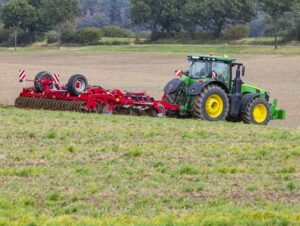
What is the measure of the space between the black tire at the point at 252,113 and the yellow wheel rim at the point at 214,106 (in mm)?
857

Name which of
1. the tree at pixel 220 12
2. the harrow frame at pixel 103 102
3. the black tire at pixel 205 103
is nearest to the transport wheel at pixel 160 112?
the harrow frame at pixel 103 102

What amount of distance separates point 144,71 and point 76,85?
2782 centimetres

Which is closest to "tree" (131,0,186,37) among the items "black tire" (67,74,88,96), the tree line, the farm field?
the tree line

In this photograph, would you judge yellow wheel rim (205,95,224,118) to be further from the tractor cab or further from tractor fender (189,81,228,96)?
the tractor cab

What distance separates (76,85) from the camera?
982 inches

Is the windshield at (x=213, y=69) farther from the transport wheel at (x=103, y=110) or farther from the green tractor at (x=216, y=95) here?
the transport wheel at (x=103, y=110)

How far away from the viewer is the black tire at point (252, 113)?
2389 cm

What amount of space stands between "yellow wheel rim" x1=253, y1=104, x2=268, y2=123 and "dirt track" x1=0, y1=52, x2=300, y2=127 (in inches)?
54.5

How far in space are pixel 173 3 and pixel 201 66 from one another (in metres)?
84.8

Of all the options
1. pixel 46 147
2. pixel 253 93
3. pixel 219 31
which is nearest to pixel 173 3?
pixel 219 31

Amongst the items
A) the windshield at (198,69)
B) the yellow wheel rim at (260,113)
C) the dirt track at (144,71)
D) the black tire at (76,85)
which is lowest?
the dirt track at (144,71)

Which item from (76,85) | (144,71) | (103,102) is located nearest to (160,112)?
(103,102)

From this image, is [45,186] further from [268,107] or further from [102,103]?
[268,107]

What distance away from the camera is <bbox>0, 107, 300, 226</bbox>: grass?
32.7 feet
